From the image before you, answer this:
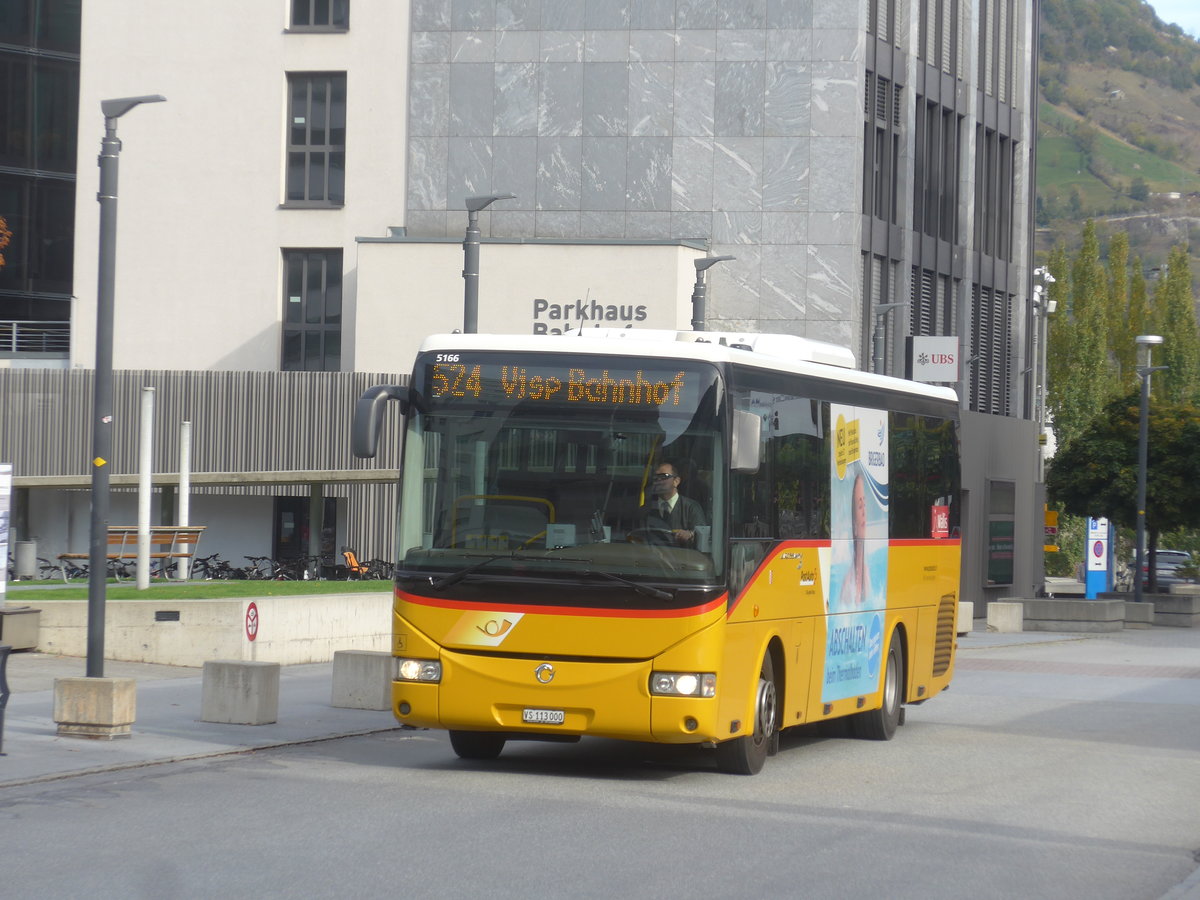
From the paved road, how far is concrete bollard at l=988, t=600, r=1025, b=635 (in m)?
23.3

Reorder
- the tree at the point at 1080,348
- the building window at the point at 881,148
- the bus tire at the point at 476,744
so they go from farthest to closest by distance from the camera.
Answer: the tree at the point at 1080,348 → the building window at the point at 881,148 → the bus tire at the point at 476,744

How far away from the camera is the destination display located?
1296cm

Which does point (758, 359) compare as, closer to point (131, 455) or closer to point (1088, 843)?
point (1088, 843)

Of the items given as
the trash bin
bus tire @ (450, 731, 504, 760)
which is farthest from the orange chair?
bus tire @ (450, 731, 504, 760)

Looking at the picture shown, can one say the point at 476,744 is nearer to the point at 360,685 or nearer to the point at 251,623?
the point at 360,685

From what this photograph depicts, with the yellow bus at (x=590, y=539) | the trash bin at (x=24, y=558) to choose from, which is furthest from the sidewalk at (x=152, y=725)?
the trash bin at (x=24, y=558)

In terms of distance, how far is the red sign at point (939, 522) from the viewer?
18094mm

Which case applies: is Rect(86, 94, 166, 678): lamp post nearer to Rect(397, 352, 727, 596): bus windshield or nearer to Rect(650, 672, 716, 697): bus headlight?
Rect(397, 352, 727, 596): bus windshield

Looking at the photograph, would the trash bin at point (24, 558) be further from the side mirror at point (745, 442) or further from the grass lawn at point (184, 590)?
the side mirror at point (745, 442)

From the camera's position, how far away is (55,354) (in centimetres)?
4716

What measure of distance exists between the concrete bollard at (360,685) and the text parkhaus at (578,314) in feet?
79.1

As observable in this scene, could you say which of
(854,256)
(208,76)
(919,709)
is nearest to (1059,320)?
(854,256)

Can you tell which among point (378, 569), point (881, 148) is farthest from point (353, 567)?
point (881, 148)

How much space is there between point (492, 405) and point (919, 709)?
372 inches
